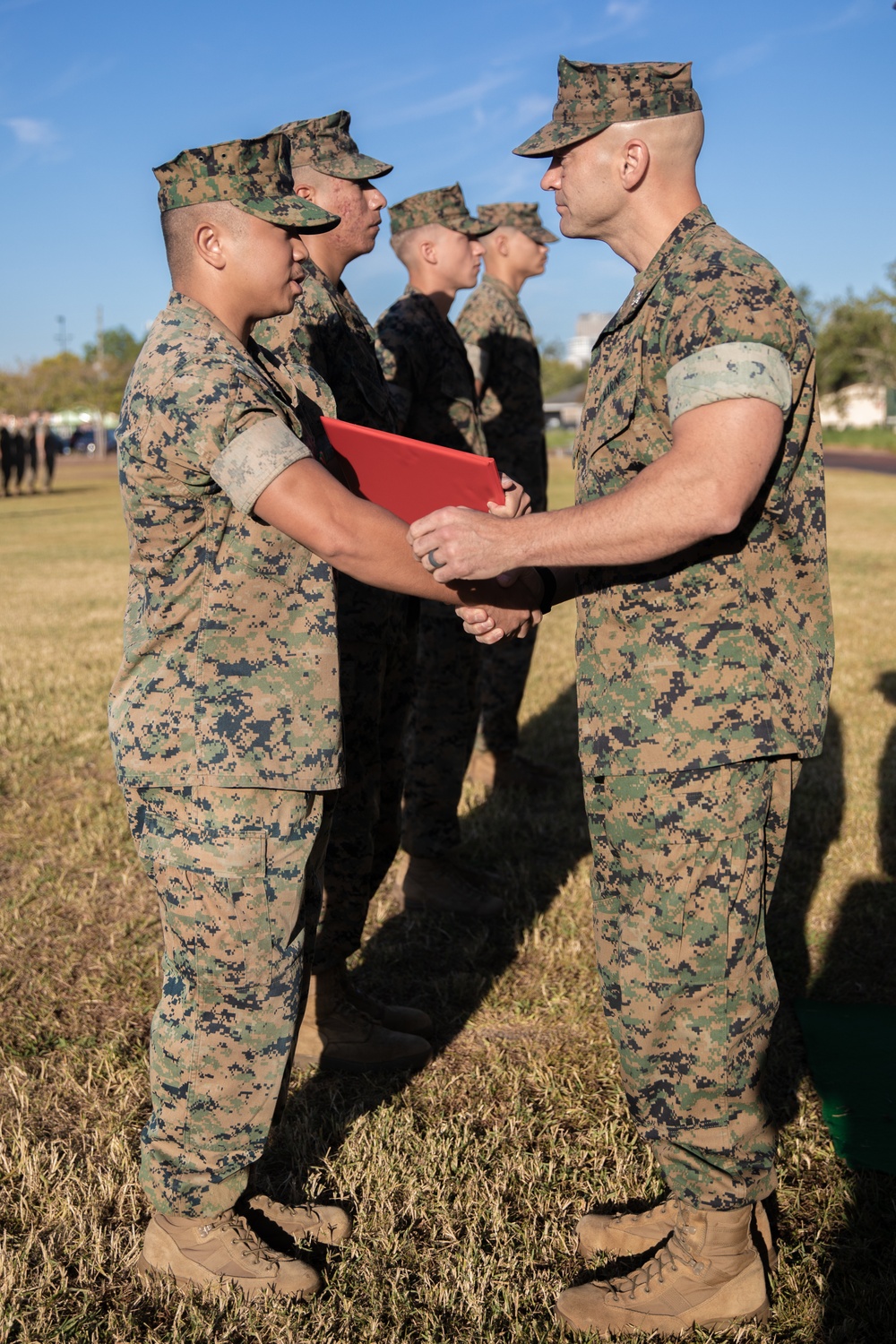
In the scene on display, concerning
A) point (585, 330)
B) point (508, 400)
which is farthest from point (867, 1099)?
point (585, 330)

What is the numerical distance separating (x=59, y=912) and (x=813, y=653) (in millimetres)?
3458

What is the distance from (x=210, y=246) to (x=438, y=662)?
2.71 metres

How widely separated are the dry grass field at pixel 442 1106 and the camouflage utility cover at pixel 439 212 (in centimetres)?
276

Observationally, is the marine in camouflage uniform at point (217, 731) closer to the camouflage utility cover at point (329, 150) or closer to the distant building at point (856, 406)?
the camouflage utility cover at point (329, 150)

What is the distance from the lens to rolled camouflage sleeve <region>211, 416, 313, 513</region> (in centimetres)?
213

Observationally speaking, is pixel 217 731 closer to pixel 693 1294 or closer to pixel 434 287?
pixel 693 1294

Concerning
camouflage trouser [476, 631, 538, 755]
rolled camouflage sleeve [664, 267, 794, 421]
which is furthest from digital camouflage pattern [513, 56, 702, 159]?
camouflage trouser [476, 631, 538, 755]

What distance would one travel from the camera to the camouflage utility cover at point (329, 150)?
3684 mm

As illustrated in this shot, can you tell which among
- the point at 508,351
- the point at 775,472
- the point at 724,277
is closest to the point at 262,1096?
the point at 775,472

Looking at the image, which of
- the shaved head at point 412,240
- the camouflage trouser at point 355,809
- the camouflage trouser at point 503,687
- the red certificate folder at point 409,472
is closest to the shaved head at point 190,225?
the red certificate folder at point 409,472

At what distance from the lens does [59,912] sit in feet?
15.4

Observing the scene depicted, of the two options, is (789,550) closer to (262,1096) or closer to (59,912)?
(262,1096)

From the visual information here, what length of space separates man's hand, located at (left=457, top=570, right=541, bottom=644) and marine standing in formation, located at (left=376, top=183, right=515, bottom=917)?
6.59ft

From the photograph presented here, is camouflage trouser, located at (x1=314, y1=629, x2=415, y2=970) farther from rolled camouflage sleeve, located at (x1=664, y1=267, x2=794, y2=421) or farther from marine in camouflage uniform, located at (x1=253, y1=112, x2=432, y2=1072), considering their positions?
rolled camouflage sleeve, located at (x1=664, y1=267, x2=794, y2=421)
